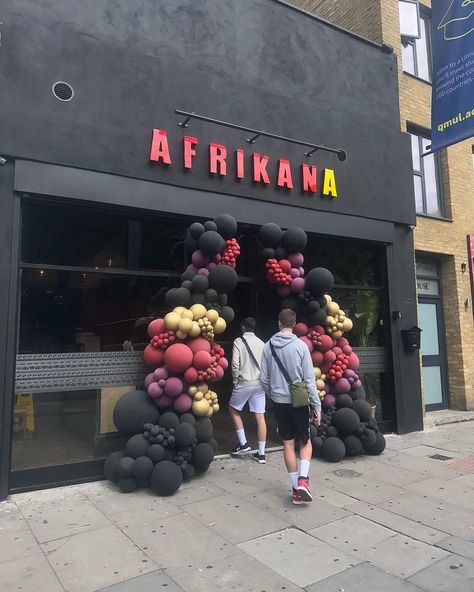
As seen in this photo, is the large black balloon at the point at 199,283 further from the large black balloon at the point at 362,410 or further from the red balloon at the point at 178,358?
the large black balloon at the point at 362,410

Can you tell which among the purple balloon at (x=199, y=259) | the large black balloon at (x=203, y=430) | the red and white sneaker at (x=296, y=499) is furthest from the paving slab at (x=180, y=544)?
the purple balloon at (x=199, y=259)

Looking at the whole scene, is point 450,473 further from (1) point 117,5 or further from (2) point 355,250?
(1) point 117,5

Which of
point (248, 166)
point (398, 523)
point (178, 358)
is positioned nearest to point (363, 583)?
point (398, 523)

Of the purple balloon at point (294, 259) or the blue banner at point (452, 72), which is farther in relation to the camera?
the blue banner at point (452, 72)

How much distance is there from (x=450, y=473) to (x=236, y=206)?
4430 mm

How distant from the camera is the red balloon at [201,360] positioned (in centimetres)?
540

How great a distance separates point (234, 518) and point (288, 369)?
1494 mm

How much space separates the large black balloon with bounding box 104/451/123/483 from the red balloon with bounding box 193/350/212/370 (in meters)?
1.28

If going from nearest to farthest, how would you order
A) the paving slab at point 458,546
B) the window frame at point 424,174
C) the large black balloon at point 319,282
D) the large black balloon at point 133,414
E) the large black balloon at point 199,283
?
the paving slab at point 458,546 → the large black balloon at point 133,414 → the large black balloon at point 199,283 → the large black balloon at point 319,282 → the window frame at point 424,174

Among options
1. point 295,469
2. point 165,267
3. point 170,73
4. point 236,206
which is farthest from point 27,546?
point 170,73

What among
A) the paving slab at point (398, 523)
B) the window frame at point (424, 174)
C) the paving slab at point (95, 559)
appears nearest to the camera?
the paving slab at point (95, 559)

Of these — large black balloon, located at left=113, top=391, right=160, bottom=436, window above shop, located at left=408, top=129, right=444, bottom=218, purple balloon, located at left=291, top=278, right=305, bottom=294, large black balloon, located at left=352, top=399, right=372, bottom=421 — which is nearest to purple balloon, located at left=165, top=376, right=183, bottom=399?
large black balloon, located at left=113, top=391, right=160, bottom=436

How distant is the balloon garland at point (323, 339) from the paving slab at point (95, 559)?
320cm

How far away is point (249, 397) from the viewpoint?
21.3 ft
